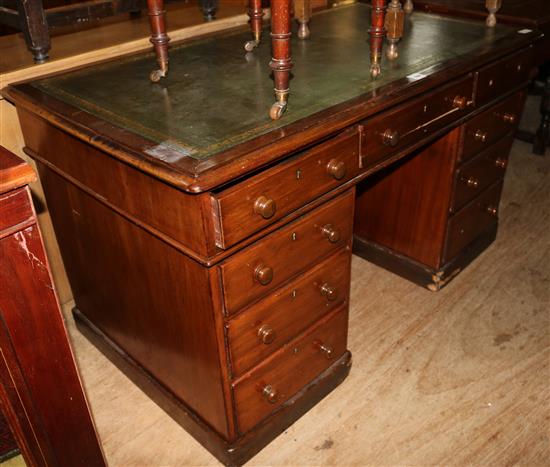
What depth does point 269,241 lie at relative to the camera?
1514 mm

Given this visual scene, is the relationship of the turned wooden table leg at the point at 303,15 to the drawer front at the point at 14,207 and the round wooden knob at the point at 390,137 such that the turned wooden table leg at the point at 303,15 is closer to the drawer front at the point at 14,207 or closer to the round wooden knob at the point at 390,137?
the round wooden knob at the point at 390,137

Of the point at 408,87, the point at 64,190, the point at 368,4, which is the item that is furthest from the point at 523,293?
the point at 64,190

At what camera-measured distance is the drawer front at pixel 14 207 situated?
107 cm

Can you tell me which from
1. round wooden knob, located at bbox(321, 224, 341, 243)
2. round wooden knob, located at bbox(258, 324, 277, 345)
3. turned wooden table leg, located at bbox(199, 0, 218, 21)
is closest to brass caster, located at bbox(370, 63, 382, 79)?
round wooden knob, located at bbox(321, 224, 341, 243)

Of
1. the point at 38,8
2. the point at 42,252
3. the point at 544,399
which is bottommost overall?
the point at 544,399

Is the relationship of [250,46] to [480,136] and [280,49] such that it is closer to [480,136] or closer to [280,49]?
[280,49]

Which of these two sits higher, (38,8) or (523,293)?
(38,8)

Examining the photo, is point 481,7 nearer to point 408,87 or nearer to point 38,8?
point 408,87

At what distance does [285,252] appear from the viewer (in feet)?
5.20

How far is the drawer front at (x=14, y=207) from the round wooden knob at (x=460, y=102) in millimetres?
1412

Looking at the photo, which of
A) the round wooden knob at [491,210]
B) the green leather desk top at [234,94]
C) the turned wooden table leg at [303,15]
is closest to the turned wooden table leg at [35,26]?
the green leather desk top at [234,94]

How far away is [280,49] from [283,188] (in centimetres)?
33

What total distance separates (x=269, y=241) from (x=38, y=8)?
1086 mm

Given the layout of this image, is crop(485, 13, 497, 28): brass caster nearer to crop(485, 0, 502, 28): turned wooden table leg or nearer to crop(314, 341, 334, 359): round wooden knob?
crop(485, 0, 502, 28): turned wooden table leg
